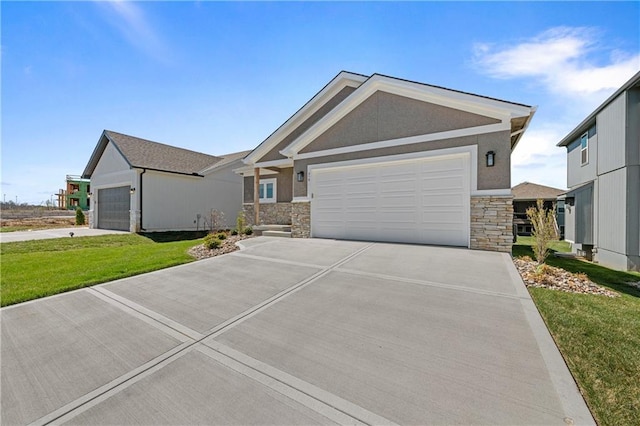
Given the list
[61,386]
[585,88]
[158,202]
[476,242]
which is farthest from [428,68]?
[158,202]

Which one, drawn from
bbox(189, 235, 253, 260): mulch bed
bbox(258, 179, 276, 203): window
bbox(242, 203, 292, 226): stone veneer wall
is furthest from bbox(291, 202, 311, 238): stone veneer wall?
bbox(258, 179, 276, 203): window

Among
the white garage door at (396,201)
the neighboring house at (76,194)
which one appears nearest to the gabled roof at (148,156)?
the white garage door at (396,201)

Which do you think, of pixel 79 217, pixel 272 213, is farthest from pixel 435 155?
pixel 79 217

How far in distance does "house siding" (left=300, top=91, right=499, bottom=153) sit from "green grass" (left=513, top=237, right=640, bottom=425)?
15.9ft

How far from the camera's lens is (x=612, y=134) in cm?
1034

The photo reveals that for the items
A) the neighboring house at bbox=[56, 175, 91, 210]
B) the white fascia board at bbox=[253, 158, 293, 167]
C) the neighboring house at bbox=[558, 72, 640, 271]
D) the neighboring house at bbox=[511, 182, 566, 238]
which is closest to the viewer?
the neighboring house at bbox=[558, 72, 640, 271]

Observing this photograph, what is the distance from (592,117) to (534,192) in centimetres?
1439

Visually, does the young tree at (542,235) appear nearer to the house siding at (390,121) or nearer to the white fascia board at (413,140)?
the white fascia board at (413,140)

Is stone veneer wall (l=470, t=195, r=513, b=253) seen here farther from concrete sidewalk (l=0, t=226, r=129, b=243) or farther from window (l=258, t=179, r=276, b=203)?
concrete sidewalk (l=0, t=226, r=129, b=243)

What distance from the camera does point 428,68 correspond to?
31.6 feet

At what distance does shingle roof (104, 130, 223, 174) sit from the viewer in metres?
15.8

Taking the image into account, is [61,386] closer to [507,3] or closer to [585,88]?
[507,3]

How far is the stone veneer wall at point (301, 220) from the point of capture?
10031 mm

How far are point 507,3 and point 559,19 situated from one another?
1522mm
